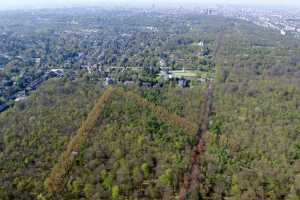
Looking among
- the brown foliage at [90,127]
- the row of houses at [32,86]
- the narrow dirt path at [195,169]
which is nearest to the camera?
the narrow dirt path at [195,169]

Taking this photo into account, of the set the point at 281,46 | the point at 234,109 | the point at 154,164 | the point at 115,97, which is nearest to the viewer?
the point at 154,164

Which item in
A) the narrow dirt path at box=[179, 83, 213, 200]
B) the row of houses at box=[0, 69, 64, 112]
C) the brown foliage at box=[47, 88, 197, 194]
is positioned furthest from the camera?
the row of houses at box=[0, 69, 64, 112]

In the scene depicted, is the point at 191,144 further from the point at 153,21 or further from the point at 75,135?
the point at 153,21

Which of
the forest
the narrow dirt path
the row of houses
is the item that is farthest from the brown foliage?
the row of houses

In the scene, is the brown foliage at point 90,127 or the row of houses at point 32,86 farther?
the row of houses at point 32,86

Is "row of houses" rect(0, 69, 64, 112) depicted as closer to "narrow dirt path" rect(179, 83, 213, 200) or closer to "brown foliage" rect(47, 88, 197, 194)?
"brown foliage" rect(47, 88, 197, 194)

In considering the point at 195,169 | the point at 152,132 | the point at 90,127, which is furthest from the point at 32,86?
the point at 195,169

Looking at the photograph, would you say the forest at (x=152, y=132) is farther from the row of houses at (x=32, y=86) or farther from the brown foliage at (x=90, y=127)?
the row of houses at (x=32, y=86)

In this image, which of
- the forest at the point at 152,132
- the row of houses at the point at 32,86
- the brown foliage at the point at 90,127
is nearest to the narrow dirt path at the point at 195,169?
the forest at the point at 152,132

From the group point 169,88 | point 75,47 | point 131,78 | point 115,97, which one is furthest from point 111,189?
point 75,47

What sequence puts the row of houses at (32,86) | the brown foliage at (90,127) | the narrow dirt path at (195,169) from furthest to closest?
the row of houses at (32,86) < the brown foliage at (90,127) < the narrow dirt path at (195,169)

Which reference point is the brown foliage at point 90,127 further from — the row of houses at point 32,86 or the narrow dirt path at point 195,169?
the row of houses at point 32,86
